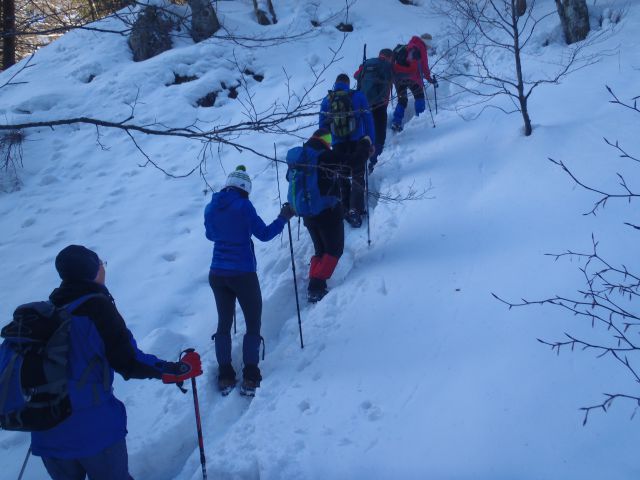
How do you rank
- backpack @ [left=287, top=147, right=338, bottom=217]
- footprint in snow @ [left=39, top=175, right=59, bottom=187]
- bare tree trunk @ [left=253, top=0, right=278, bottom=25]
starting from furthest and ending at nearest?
bare tree trunk @ [left=253, top=0, right=278, bottom=25]
footprint in snow @ [left=39, top=175, right=59, bottom=187]
backpack @ [left=287, top=147, right=338, bottom=217]

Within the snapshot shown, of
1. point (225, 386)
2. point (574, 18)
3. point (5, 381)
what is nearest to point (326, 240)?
point (225, 386)

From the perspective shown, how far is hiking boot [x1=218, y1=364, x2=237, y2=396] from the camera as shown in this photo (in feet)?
14.4

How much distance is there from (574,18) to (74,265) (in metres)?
11.2

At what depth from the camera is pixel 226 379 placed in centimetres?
439

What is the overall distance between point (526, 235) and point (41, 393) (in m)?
4.60

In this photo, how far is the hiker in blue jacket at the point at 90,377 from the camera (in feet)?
8.19

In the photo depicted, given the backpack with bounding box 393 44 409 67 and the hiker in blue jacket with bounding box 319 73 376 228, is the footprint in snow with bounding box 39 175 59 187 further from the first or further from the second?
the backpack with bounding box 393 44 409 67

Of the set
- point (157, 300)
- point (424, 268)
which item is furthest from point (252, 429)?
point (157, 300)

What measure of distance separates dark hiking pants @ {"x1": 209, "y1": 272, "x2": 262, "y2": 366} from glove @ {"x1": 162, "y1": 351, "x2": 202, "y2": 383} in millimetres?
1172

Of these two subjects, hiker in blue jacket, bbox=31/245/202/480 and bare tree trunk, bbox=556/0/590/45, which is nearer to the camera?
hiker in blue jacket, bbox=31/245/202/480

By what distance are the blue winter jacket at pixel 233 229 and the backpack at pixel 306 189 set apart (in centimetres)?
83

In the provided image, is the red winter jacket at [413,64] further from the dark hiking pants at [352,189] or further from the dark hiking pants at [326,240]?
the dark hiking pants at [326,240]

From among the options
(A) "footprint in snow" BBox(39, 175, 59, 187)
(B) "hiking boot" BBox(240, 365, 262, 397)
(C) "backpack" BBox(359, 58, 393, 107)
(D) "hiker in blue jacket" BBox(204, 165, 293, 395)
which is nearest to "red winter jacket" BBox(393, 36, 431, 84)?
(C) "backpack" BBox(359, 58, 393, 107)

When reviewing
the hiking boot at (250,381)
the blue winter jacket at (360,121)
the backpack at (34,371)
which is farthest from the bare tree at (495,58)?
the backpack at (34,371)
